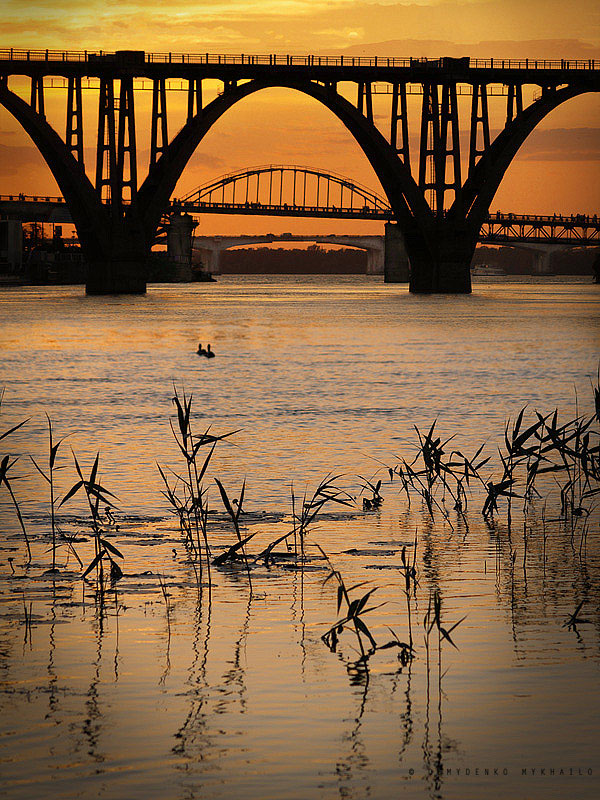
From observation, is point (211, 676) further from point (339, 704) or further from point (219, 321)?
point (219, 321)

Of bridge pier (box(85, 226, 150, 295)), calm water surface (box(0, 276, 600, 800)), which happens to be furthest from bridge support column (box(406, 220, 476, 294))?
calm water surface (box(0, 276, 600, 800))

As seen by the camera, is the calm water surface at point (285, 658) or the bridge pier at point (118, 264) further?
the bridge pier at point (118, 264)

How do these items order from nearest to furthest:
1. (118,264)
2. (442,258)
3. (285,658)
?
(285,658)
(118,264)
(442,258)

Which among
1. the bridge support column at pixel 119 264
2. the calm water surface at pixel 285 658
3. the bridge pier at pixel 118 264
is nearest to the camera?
the calm water surface at pixel 285 658

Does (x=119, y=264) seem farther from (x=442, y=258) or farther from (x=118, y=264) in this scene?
(x=442, y=258)

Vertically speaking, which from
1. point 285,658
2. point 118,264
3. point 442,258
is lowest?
point 285,658

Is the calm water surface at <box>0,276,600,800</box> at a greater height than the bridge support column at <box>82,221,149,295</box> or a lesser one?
lesser

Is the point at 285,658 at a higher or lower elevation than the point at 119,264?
lower

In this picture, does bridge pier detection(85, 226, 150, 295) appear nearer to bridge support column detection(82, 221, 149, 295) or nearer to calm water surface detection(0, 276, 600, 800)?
bridge support column detection(82, 221, 149, 295)

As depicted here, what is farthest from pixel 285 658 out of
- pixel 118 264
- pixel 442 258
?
pixel 442 258

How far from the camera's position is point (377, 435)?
82.3 ft

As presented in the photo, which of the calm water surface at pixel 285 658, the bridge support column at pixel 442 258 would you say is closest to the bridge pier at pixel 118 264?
the bridge support column at pixel 442 258

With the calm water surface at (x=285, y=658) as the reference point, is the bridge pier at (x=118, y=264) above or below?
above

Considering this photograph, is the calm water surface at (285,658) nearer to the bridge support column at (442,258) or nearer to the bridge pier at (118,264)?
the bridge pier at (118,264)
